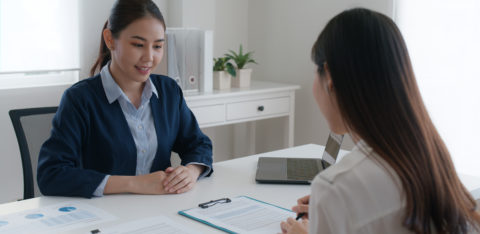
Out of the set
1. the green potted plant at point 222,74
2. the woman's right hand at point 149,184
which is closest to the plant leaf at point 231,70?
the green potted plant at point 222,74

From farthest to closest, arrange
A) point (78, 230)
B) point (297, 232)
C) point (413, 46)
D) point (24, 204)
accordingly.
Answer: point (413, 46), point (24, 204), point (78, 230), point (297, 232)

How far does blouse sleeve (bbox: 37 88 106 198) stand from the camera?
1480mm

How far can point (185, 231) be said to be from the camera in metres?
1.24

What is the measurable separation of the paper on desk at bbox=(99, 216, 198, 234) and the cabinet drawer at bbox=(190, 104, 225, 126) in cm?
173

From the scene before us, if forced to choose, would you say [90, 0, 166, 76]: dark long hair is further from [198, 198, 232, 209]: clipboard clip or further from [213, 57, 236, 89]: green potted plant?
[213, 57, 236, 89]: green potted plant

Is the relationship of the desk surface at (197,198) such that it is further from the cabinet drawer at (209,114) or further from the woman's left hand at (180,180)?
the cabinet drawer at (209,114)

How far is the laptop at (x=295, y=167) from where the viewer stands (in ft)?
5.41

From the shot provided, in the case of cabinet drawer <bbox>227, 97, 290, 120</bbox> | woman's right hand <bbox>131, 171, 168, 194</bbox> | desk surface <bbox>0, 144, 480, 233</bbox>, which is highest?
woman's right hand <bbox>131, 171, 168, 194</bbox>

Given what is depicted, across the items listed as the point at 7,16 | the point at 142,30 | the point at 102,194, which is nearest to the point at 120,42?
the point at 142,30

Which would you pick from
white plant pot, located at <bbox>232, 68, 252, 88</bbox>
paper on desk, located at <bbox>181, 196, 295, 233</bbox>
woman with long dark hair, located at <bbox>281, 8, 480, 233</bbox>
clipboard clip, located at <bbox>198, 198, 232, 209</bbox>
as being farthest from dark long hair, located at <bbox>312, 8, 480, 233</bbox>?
white plant pot, located at <bbox>232, 68, 252, 88</bbox>

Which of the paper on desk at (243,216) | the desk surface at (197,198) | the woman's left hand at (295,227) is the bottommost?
the desk surface at (197,198)

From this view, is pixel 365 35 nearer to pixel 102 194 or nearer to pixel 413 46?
pixel 102 194

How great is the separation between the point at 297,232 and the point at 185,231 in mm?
279

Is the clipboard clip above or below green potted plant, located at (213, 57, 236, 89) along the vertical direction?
below
